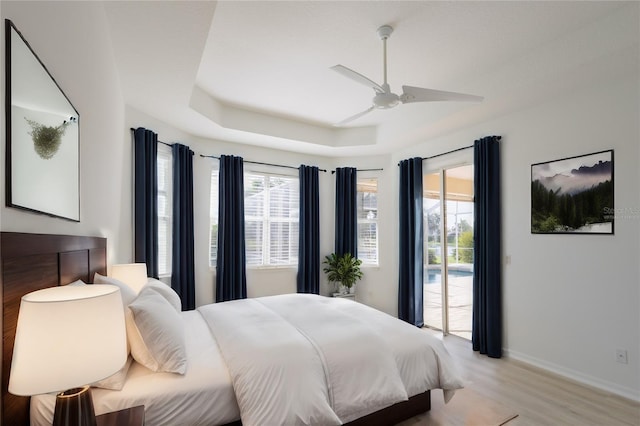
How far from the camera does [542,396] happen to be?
108 inches

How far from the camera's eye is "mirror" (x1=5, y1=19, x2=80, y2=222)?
1.05m

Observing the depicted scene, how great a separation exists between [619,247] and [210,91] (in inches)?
167

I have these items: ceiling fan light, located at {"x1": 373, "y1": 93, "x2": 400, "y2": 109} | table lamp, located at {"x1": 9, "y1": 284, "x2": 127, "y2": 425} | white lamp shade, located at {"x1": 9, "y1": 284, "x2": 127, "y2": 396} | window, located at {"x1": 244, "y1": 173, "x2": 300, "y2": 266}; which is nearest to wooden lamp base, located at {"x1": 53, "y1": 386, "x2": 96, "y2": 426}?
table lamp, located at {"x1": 9, "y1": 284, "x2": 127, "y2": 425}

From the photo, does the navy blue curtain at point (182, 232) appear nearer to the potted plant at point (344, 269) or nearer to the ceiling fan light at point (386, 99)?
the potted plant at point (344, 269)

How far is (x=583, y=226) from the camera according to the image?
3.05m

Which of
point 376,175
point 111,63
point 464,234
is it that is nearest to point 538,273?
point 464,234

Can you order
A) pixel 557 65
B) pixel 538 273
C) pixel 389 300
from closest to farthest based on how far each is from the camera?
pixel 557 65 → pixel 538 273 → pixel 389 300

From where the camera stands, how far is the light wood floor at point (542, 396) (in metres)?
2.41

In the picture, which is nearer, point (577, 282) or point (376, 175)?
point (577, 282)

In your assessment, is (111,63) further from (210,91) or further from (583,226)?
(583,226)

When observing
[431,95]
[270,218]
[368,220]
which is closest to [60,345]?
[431,95]

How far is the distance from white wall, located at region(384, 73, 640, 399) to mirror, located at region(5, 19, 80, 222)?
388 cm

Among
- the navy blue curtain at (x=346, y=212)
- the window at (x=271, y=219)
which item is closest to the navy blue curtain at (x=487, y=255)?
the navy blue curtain at (x=346, y=212)

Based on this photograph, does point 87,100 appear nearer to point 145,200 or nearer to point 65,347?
point 65,347
